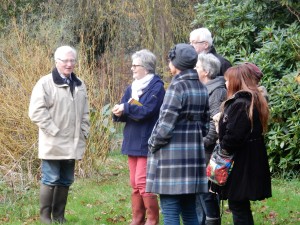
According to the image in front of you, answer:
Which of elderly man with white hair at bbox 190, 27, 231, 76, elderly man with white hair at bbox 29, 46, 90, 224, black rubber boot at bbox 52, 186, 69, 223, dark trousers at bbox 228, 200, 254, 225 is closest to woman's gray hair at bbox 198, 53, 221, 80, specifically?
elderly man with white hair at bbox 190, 27, 231, 76

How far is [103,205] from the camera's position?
8.80 m

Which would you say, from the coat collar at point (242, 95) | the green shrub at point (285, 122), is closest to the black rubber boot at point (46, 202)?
the coat collar at point (242, 95)

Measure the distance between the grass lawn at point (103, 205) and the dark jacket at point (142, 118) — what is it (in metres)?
1.20

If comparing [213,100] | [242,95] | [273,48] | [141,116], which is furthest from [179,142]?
[273,48]

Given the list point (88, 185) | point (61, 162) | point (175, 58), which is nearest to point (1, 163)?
point (88, 185)

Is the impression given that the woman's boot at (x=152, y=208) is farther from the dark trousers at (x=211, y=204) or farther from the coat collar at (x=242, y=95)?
the coat collar at (x=242, y=95)

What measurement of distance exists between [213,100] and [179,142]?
104 cm

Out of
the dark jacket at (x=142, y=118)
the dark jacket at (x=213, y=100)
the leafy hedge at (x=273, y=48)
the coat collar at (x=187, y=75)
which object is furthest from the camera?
the leafy hedge at (x=273, y=48)

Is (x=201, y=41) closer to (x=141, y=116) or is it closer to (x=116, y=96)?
(x=141, y=116)

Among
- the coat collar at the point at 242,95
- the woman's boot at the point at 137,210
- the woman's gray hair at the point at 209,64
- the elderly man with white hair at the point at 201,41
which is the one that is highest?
the elderly man with white hair at the point at 201,41

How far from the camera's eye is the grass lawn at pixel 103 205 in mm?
7855

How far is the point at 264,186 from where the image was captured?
19.7ft

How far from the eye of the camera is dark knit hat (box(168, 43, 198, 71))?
5875 mm

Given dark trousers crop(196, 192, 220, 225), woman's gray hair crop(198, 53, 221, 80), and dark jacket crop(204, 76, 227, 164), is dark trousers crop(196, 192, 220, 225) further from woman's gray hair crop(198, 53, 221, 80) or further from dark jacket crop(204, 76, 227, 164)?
woman's gray hair crop(198, 53, 221, 80)
